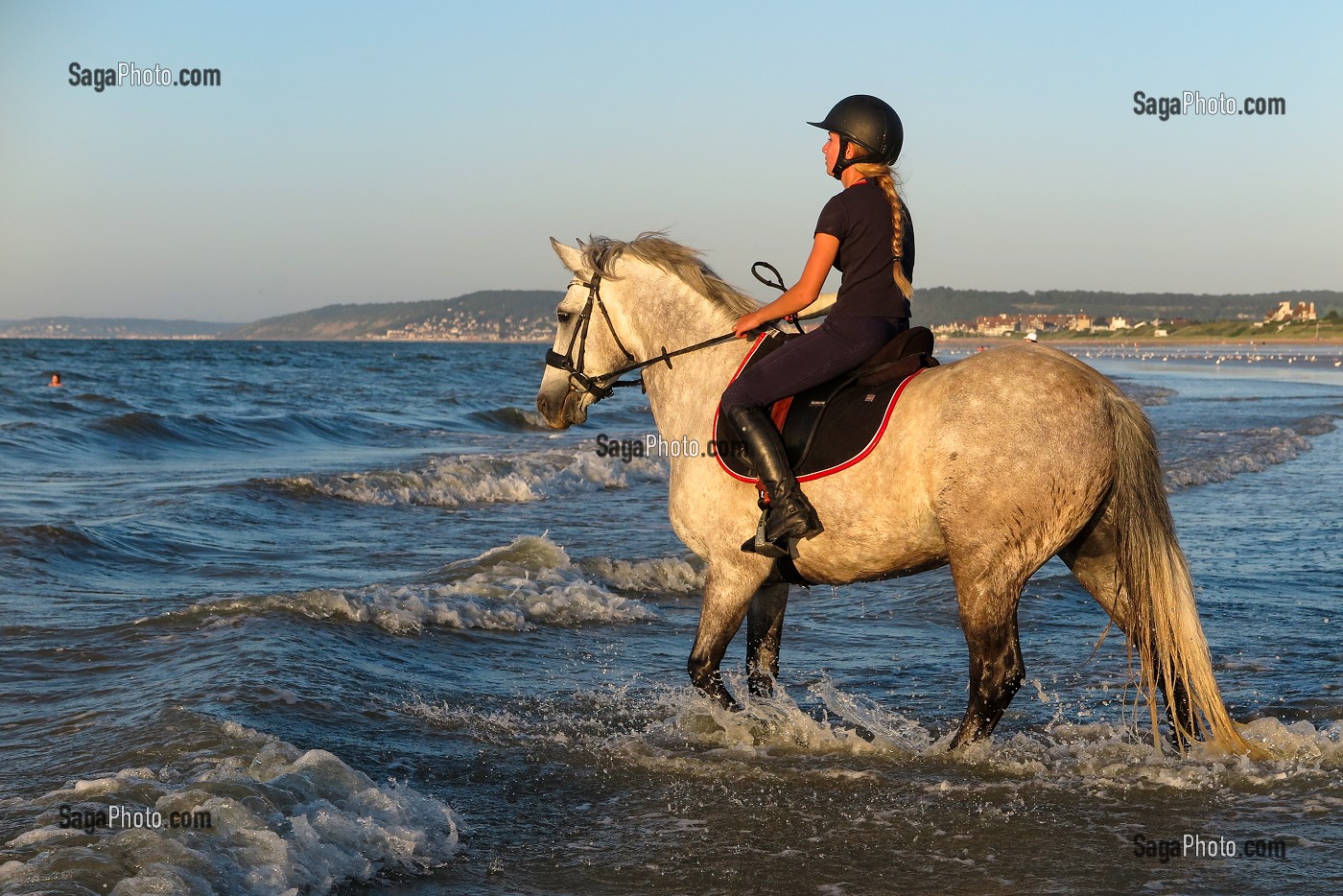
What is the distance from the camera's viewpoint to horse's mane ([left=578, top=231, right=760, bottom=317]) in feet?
23.1

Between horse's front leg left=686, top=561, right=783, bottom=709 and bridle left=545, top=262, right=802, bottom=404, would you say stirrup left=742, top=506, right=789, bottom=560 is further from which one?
bridle left=545, top=262, right=802, bottom=404

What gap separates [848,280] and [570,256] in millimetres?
1950

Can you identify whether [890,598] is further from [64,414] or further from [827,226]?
[64,414]

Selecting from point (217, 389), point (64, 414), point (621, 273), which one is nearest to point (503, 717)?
point (621, 273)

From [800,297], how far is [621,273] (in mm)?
1470

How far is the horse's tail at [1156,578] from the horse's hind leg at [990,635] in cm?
58

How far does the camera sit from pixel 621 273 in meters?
7.25

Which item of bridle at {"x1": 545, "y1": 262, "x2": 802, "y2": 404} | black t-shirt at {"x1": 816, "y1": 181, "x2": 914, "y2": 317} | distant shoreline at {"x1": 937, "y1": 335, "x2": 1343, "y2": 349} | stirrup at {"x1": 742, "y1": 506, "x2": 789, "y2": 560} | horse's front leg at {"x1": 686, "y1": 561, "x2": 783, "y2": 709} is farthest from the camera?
distant shoreline at {"x1": 937, "y1": 335, "x2": 1343, "y2": 349}

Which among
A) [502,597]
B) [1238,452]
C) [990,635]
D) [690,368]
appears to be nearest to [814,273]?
[690,368]

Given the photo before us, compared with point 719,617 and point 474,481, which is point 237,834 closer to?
point 719,617

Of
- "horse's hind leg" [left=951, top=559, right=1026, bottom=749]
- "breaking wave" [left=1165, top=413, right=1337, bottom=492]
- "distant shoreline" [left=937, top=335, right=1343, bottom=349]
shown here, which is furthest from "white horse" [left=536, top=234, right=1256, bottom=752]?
"distant shoreline" [left=937, top=335, right=1343, bottom=349]

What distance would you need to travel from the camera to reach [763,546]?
6.27 metres

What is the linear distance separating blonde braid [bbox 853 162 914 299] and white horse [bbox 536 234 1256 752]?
51cm

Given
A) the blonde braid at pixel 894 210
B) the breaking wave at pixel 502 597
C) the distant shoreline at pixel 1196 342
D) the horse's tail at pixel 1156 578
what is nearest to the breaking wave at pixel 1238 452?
the breaking wave at pixel 502 597
